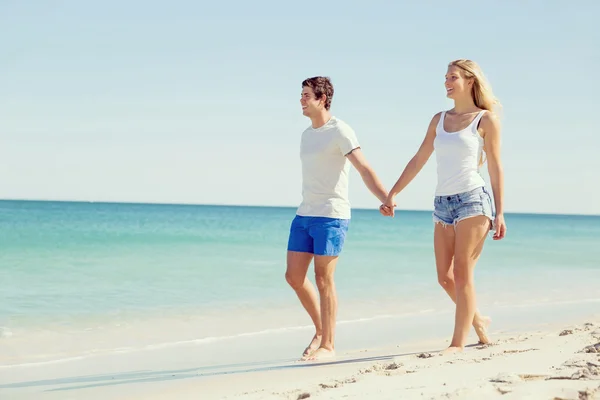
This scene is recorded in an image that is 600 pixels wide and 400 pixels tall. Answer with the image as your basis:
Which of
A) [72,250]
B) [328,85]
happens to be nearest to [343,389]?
[328,85]

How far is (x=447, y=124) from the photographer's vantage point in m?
4.50

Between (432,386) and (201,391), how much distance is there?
1.37m

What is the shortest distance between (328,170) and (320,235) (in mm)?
438

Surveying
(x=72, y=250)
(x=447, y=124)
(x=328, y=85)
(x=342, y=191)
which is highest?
(x=328, y=85)

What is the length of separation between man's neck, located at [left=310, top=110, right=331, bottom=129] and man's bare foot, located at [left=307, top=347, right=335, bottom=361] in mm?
1517

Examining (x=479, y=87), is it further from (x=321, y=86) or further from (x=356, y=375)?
(x=356, y=375)

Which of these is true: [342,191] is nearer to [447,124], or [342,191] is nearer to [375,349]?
[447,124]

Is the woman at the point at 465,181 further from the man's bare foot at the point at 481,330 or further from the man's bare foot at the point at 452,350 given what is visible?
the man's bare foot at the point at 481,330

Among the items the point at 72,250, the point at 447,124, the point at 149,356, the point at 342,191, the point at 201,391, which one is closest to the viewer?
the point at 201,391

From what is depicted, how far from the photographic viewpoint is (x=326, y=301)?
4.84 meters

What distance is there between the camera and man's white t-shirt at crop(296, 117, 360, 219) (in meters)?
4.73

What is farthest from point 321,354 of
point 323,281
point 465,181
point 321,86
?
point 321,86

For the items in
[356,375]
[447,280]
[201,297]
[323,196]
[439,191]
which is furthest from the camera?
[201,297]

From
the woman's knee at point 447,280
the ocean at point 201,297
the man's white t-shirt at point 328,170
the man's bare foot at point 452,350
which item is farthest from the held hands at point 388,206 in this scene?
the ocean at point 201,297
